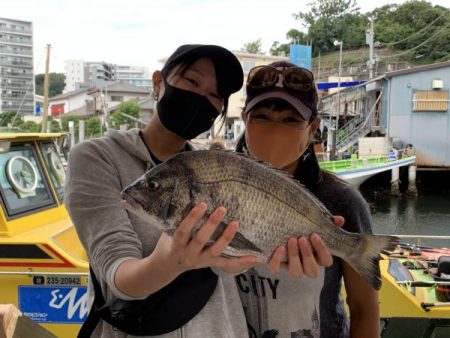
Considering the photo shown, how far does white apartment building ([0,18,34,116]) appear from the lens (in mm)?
37812

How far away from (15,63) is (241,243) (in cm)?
4990

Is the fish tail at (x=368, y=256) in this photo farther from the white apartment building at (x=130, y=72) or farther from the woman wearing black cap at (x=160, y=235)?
the white apartment building at (x=130, y=72)

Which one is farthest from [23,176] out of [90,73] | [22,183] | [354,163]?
[90,73]

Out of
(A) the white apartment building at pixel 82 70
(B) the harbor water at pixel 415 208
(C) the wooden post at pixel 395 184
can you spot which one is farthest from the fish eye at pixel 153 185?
(A) the white apartment building at pixel 82 70

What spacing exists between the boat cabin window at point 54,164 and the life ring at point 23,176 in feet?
0.72

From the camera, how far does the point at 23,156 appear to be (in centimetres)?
484

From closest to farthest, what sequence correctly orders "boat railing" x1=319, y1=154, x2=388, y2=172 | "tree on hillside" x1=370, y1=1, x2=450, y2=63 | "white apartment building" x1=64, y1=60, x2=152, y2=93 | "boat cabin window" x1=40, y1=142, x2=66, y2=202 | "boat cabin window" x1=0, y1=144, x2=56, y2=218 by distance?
"boat cabin window" x1=0, y1=144, x2=56, y2=218
"boat cabin window" x1=40, y1=142, x2=66, y2=202
"boat railing" x1=319, y1=154, x2=388, y2=172
"tree on hillside" x1=370, y1=1, x2=450, y2=63
"white apartment building" x1=64, y1=60, x2=152, y2=93

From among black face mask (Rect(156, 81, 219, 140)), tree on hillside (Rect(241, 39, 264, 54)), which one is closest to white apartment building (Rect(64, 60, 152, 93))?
tree on hillside (Rect(241, 39, 264, 54))

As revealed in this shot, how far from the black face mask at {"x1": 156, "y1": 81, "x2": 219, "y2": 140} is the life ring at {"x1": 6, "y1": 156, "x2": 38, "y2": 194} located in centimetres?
336

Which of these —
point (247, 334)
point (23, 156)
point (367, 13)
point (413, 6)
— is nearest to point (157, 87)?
point (247, 334)

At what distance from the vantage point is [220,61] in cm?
183

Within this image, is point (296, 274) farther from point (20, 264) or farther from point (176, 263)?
point (20, 264)

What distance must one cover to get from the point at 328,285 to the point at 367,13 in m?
79.0

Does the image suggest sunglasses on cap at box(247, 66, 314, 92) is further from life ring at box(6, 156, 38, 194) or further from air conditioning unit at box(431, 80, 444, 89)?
air conditioning unit at box(431, 80, 444, 89)
